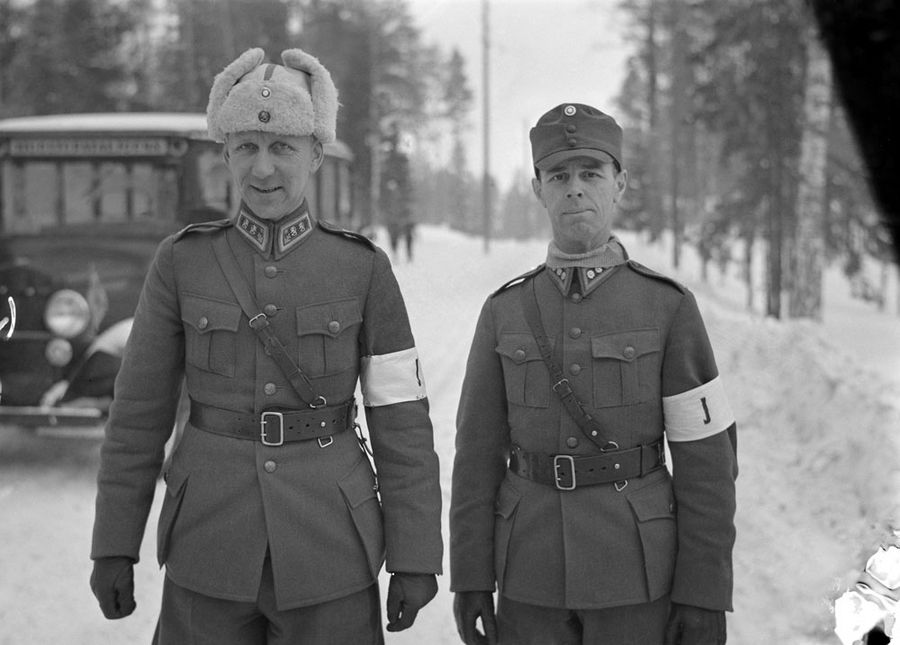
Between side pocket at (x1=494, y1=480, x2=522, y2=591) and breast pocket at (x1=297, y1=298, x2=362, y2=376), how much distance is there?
535mm

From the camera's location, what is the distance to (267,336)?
6.39 ft

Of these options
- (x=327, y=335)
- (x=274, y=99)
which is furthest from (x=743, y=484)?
(x=274, y=99)

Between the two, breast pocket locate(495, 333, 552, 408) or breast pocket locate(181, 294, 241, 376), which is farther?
breast pocket locate(495, 333, 552, 408)

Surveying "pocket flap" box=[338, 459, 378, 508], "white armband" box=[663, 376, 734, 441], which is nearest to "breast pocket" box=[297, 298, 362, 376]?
"pocket flap" box=[338, 459, 378, 508]

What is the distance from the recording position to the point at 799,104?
785 cm

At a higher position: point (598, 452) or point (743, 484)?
point (598, 452)

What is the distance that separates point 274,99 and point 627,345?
1053 millimetres

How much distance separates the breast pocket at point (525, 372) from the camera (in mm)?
2068

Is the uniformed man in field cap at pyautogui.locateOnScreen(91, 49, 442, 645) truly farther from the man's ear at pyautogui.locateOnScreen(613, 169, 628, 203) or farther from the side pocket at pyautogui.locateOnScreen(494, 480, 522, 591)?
the man's ear at pyautogui.locateOnScreen(613, 169, 628, 203)

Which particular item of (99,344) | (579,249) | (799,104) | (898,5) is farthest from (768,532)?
(799,104)

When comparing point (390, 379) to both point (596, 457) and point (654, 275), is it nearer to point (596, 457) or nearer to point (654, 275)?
point (596, 457)

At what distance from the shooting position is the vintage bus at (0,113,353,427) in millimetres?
4332

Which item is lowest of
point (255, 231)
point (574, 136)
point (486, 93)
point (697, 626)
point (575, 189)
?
point (697, 626)

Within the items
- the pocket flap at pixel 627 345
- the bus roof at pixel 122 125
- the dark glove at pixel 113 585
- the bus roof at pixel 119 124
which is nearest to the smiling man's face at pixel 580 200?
the pocket flap at pixel 627 345
